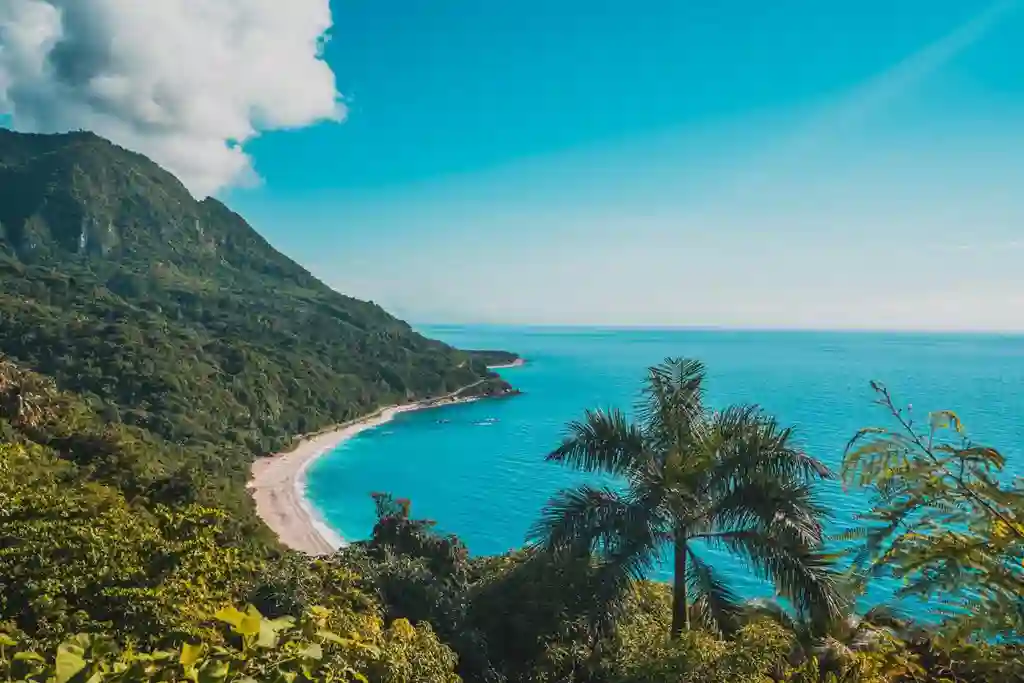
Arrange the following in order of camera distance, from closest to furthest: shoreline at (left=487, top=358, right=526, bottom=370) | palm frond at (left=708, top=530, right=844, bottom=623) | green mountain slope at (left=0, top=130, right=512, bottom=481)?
palm frond at (left=708, top=530, right=844, bottom=623) < green mountain slope at (left=0, top=130, right=512, bottom=481) < shoreline at (left=487, top=358, right=526, bottom=370)

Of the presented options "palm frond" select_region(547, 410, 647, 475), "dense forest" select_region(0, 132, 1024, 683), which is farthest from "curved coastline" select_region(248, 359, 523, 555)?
"palm frond" select_region(547, 410, 647, 475)

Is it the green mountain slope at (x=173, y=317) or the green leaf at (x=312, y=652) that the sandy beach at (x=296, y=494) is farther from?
the green leaf at (x=312, y=652)

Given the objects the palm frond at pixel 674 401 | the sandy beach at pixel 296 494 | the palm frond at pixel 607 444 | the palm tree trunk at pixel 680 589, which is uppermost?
the palm frond at pixel 674 401

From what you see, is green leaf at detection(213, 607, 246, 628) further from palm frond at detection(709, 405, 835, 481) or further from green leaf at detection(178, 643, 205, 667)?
palm frond at detection(709, 405, 835, 481)

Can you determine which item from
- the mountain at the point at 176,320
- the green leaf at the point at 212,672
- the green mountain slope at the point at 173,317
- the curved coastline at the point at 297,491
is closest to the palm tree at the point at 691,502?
the green leaf at the point at 212,672

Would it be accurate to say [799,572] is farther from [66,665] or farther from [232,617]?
[66,665]

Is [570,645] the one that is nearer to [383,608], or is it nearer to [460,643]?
[460,643]

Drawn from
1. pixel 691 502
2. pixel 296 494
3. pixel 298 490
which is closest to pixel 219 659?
pixel 691 502
